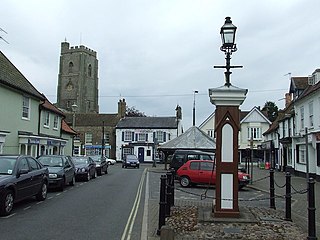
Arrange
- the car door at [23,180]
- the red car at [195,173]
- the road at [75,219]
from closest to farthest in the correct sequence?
the road at [75,219], the car door at [23,180], the red car at [195,173]

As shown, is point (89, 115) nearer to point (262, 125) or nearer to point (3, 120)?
point (262, 125)

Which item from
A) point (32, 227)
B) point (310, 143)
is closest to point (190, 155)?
point (310, 143)

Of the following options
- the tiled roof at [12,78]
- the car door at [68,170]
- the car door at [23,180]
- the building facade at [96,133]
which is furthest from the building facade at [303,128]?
the building facade at [96,133]

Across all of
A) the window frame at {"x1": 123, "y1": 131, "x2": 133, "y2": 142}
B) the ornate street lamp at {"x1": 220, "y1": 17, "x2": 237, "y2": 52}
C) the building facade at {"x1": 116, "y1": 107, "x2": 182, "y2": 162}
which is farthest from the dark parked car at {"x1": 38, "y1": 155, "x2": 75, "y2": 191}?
the window frame at {"x1": 123, "y1": 131, "x2": 133, "y2": 142}

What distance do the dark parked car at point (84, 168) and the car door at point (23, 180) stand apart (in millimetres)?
10184

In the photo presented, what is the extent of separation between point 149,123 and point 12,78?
42.4 metres

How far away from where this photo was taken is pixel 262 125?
5597 cm

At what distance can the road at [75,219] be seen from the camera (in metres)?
8.17

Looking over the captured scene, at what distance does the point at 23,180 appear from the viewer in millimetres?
11438

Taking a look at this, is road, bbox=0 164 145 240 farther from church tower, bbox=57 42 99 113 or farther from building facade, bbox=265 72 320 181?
church tower, bbox=57 42 99 113

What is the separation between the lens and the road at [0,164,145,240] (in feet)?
26.8

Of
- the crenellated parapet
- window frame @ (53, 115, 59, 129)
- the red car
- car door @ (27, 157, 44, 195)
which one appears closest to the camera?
car door @ (27, 157, 44, 195)

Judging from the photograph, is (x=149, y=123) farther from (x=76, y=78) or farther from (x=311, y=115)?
(x=76, y=78)

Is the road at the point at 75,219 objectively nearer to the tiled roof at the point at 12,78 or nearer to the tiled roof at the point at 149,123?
the tiled roof at the point at 12,78
